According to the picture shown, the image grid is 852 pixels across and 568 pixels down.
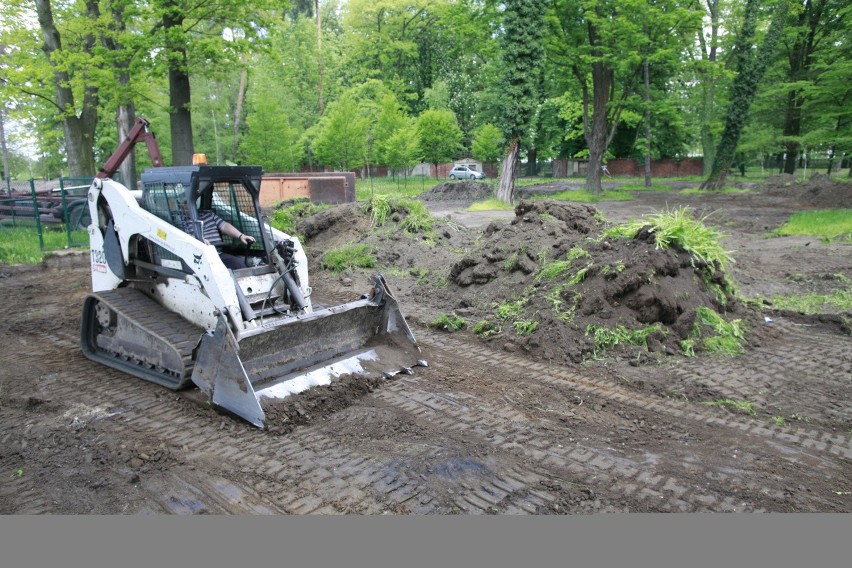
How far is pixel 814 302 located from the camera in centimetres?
967

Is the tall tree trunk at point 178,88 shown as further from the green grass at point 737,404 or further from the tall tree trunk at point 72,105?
the green grass at point 737,404

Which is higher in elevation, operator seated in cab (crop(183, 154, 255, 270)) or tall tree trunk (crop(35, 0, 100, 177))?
tall tree trunk (crop(35, 0, 100, 177))

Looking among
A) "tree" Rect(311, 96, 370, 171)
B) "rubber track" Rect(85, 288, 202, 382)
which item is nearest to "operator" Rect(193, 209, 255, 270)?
"rubber track" Rect(85, 288, 202, 382)

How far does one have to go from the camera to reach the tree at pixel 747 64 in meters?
25.7

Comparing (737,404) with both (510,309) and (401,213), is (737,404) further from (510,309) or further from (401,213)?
(401,213)

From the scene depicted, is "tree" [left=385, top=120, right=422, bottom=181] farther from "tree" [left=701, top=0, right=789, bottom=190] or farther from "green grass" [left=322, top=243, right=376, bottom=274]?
"green grass" [left=322, top=243, right=376, bottom=274]

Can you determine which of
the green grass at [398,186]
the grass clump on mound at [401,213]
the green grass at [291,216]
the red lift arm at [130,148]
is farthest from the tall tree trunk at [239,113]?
the red lift arm at [130,148]

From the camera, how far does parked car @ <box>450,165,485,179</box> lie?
47125 millimetres

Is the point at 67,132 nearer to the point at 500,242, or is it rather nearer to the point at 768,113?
the point at 500,242

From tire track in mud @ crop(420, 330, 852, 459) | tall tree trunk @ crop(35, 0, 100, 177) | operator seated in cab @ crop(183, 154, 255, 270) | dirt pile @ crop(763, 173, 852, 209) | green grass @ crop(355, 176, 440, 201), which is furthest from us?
green grass @ crop(355, 176, 440, 201)

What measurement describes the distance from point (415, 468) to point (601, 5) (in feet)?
83.2

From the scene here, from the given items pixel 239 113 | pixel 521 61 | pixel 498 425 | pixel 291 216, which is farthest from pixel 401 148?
pixel 498 425

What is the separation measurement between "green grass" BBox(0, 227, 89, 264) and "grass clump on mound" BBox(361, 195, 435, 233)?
7.04m

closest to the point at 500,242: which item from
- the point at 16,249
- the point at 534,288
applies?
the point at 534,288
